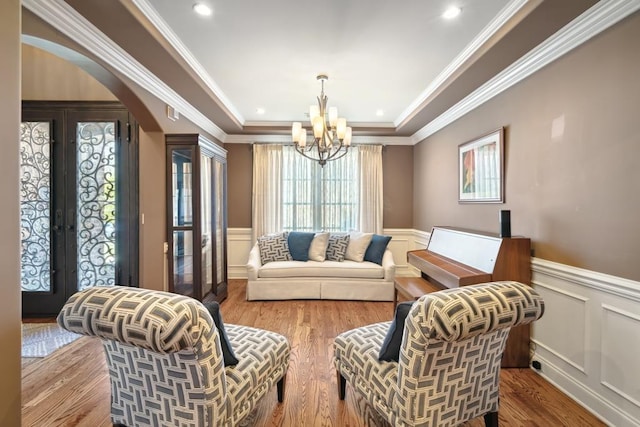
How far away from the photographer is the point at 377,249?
4.64 m

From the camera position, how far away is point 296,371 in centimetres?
249

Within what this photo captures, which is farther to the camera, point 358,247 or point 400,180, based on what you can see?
point 400,180

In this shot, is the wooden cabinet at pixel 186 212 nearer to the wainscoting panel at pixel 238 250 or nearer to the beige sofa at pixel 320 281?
the beige sofa at pixel 320 281

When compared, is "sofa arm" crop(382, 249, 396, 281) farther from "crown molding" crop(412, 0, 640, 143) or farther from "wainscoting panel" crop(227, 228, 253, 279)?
"wainscoting panel" crop(227, 228, 253, 279)

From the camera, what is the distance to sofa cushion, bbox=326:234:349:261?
4.72 m

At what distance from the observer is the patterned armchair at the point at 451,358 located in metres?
1.35

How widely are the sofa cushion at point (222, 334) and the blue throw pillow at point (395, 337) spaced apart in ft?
2.68

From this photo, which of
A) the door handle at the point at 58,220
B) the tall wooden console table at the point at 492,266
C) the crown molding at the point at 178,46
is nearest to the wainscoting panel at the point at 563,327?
the tall wooden console table at the point at 492,266

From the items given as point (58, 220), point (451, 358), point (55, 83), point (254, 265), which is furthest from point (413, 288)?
point (55, 83)

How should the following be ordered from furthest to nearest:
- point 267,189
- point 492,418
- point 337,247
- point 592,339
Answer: point 267,189 → point 337,247 → point 592,339 → point 492,418

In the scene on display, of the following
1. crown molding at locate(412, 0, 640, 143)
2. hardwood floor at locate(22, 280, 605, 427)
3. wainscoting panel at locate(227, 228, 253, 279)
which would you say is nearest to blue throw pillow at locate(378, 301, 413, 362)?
hardwood floor at locate(22, 280, 605, 427)

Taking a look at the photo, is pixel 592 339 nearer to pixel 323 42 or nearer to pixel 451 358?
pixel 451 358

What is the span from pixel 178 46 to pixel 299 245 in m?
2.98

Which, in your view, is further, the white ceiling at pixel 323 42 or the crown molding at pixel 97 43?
the white ceiling at pixel 323 42
